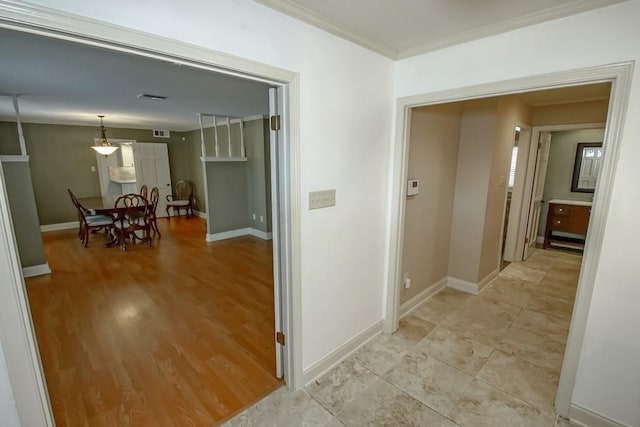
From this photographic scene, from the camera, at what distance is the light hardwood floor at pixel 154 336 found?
1917 millimetres

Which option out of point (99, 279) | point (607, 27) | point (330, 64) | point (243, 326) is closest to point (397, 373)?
point (243, 326)

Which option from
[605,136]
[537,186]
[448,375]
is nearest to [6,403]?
[448,375]

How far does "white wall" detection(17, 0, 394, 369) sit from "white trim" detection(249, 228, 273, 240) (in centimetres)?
360

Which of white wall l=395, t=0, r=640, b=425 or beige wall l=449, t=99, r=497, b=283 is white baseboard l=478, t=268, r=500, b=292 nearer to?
beige wall l=449, t=99, r=497, b=283

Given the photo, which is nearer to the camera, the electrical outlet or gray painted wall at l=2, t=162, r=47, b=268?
the electrical outlet

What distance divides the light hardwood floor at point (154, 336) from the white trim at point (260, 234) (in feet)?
3.67

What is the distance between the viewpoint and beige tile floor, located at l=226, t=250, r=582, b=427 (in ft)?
5.97

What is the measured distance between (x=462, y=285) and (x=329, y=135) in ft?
→ 9.06

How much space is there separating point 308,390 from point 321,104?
1960mm

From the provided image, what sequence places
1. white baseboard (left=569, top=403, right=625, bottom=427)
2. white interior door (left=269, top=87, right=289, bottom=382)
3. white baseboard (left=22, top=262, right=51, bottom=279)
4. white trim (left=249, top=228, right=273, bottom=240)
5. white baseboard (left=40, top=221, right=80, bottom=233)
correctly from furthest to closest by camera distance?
white baseboard (left=40, top=221, right=80, bottom=233)
white trim (left=249, top=228, right=273, bottom=240)
white baseboard (left=22, top=262, right=51, bottom=279)
white interior door (left=269, top=87, right=289, bottom=382)
white baseboard (left=569, top=403, right=625, bottom=427)

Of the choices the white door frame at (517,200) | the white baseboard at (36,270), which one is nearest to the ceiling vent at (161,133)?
the white baseboard at (36,270)

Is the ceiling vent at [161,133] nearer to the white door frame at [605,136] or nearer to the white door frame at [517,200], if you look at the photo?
the white door frame at [605,136]

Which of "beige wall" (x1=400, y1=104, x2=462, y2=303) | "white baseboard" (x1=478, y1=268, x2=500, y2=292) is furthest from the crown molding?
"white baseboard" (x1=478, y1=268, x2=500, y2=292)

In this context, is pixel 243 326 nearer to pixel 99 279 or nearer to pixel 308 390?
pixel 308 390
